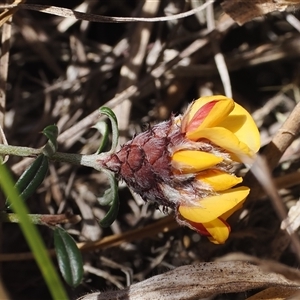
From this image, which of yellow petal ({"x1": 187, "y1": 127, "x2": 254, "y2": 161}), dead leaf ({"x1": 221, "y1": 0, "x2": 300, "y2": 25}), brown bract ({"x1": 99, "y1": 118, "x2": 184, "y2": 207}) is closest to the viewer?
yellow petal ({"x1": 187, "y1": 127, "x2": 254, "y2": 161})

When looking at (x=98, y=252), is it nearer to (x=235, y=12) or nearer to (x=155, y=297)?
(x=155, y=297)

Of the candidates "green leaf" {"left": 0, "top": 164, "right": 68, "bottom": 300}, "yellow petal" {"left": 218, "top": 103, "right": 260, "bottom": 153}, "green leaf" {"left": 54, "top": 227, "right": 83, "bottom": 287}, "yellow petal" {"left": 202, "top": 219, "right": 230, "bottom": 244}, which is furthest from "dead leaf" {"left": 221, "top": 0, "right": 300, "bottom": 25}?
"green leaf" {"left": 0, "top": 164, "right": 68, "bottom": 300}

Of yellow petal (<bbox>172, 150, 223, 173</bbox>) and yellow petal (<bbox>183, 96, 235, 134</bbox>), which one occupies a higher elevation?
yellow petal (<bbox>183, 96, 235, 134</bbox>)

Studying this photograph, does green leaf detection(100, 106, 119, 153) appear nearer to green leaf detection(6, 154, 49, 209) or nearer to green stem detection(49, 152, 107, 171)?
green stem detection(49, 152, 107, 171)

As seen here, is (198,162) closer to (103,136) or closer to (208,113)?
(208,113)

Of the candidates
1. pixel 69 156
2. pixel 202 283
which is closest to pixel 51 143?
pixel 69 156

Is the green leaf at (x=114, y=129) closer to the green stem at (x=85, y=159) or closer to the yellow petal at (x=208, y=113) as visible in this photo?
the green stem at (x=85, y=159)

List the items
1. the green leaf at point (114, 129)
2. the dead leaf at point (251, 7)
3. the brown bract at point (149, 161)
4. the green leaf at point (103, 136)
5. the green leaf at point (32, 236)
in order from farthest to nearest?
1. the dead leaf at point (251, 7)
2. the green leaf at point (103, 136)
3. the green leaf at point (114, 129)
4. the brown bract at point (149, 161)
5. the green leaf at point (32, 236)

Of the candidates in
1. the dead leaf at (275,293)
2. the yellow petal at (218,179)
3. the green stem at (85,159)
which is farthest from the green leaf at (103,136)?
the dead leaf at (275,293)
